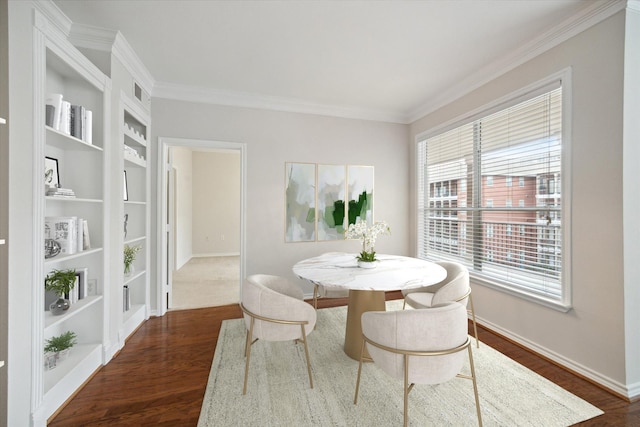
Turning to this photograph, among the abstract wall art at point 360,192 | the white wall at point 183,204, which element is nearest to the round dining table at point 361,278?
the abstract wall art at point 360,192

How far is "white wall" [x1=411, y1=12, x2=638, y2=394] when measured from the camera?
73.8 inches

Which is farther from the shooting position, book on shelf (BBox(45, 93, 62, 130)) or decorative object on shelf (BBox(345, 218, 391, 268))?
decorative object on shelf (BBox(345, 218, 391, 268))

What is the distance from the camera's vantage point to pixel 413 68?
289 cm

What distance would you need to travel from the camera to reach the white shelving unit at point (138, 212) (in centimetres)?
290

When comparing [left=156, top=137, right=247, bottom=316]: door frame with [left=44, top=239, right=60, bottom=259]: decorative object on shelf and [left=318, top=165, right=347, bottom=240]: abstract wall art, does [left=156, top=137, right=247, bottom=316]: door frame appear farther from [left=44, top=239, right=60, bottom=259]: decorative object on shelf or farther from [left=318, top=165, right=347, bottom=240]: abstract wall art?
[left=44, top=239, right=60, bottom=259]: decorative object on shelf

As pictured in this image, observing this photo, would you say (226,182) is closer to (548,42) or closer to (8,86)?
(8,86)

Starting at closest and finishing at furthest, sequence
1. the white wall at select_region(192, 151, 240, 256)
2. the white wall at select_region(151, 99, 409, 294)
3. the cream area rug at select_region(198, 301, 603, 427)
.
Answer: the cream area rug at select_region(198, 301, 603, 427), the white wall at select_region(151, 99, 409, 294), the white wall at select_region(192, 151, 240, 256)

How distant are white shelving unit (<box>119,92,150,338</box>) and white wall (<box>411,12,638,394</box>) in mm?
3944

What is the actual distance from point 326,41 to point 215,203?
5.88m

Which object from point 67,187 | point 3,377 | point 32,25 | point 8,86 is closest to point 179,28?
point 32,25

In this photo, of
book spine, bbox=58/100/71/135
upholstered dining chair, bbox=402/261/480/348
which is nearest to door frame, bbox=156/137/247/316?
book spine, bbox=58/100/71/135

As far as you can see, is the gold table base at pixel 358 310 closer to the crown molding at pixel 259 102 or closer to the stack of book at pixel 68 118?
the stack of book at pixel 68 118

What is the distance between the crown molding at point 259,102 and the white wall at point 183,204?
8.08ft

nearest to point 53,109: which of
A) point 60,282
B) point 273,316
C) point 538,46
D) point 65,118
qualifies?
point 65,118
